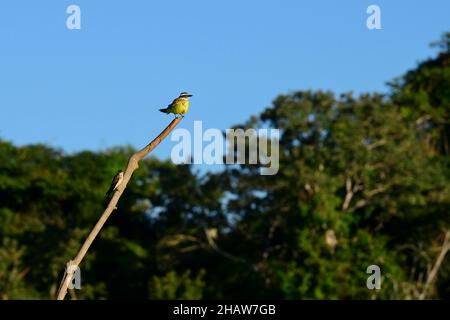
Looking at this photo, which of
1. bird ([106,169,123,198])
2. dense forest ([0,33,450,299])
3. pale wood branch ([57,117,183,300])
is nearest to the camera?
pale wood branch ([57,117,183,300])

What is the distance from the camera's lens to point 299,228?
44.9 meters

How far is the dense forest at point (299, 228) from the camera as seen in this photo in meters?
44.2

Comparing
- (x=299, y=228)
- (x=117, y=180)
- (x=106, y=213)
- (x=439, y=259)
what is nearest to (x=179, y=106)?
(x=117, y=180)

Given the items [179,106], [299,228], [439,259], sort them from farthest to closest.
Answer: [439,259], [299,228], [179,106]

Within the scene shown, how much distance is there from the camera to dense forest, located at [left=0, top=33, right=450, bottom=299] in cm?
4422

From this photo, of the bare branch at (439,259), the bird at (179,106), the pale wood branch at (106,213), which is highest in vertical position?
the bare branch at (439,259)

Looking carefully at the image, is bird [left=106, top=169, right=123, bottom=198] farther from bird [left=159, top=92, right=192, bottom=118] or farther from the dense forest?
the dense forest

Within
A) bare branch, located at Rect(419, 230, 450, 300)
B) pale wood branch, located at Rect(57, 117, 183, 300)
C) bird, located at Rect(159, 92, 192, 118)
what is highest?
bare branch, located at Rect(419, 230, 450, 300)

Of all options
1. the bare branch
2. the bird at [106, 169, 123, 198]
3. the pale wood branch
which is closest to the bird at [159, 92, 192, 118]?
the bird at [106, 169, 123, 198]

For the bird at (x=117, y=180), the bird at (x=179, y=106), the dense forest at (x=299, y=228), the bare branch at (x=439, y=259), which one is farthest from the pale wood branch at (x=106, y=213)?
the bare branch at (x=439, y=259)

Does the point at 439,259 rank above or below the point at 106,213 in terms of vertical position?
above

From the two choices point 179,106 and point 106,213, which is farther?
point 179,106

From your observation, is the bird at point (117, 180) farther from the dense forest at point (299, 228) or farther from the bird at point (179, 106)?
the dense forest at point (299, 228)

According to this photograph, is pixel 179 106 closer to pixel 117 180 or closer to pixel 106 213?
pixel 117 180
